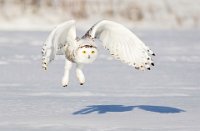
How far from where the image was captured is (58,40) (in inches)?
324

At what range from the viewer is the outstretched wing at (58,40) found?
790 cm

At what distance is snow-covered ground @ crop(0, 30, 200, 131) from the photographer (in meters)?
8.78

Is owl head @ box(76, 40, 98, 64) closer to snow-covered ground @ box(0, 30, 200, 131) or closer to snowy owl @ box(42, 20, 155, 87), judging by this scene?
snowy owl @ box(42, 20, 155, 87)

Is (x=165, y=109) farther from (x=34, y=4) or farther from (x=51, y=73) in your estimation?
(x=34, y=4)

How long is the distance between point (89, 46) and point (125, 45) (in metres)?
0.87

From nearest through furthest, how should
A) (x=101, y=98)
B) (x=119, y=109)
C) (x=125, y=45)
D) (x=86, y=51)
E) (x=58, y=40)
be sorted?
1. (x=86, y=51)
2. (x=58, y=40)
3. (x=125, y=45)
4. (x=119, y=109)
5. (x=101, y=98)

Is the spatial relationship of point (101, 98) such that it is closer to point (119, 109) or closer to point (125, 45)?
point (119, 109)

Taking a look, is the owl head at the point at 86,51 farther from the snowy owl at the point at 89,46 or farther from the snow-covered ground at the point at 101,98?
the snow-covered ground at the point at 101,98

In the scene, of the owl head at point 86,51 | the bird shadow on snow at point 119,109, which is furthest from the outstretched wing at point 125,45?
the bird shadow on snow at point 119,109

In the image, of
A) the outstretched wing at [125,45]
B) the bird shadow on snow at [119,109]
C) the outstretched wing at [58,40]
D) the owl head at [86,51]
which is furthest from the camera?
the bird shadow on snow at [119,109]

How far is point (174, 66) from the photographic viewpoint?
736 inches

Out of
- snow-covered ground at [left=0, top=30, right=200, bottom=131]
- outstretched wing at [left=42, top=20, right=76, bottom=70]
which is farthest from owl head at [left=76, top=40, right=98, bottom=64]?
snow-covered ground at [left=0, top=30, right=200, bottom=131]

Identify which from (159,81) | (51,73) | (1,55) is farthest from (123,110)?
(1,55)

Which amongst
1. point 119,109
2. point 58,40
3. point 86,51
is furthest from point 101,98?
point 86,51
